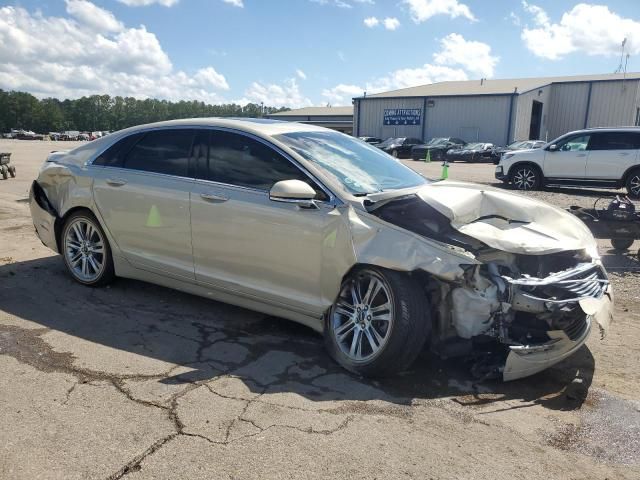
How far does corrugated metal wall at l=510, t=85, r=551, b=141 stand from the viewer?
1607 inches

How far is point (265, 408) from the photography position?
3.22 metres

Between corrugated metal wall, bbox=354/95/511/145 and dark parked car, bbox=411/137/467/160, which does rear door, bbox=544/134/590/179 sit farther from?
corrugated metal wall, bbox=354/95/511/145

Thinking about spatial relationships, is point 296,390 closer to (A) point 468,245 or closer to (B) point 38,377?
(A) point 468,245

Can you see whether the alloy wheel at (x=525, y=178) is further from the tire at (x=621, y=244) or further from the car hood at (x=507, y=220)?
the car hood at (x=507, y=220)

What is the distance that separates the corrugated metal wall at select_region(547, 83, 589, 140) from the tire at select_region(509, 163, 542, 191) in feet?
108

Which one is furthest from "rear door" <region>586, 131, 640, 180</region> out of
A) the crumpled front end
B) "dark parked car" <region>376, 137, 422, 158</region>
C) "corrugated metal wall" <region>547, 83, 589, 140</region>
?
"corrugated metal wall" <region>547, 83, 589, 140</region>

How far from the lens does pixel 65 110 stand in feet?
431

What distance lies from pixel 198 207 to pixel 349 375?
185cm

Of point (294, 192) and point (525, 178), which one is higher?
point (294, 192)

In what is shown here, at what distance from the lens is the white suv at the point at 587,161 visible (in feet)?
46.8

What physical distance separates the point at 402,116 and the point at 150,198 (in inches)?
1664

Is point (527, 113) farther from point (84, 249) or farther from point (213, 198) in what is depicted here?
point (213, 198)

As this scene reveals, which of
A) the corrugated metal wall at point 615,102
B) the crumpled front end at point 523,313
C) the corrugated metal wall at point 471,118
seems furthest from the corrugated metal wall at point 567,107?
the crumpled front end at point 523,313

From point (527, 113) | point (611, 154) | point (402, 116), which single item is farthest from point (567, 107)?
point (611, 154)
